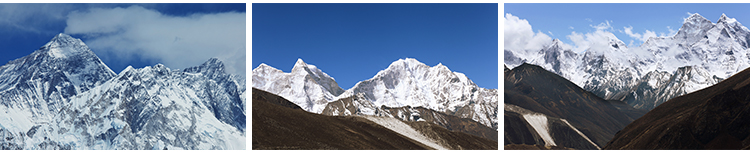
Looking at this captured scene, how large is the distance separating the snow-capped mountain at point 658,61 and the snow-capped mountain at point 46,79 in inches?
574

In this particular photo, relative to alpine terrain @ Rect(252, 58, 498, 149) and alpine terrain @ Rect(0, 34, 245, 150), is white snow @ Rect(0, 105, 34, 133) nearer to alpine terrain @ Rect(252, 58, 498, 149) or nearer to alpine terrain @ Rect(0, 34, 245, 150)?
alpine terrain @ Rect(0, 34, 245, 150)

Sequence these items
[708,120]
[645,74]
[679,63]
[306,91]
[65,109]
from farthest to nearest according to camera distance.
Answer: [306,91]
[645,74]
[679,63]
[65,109]
[708,120]

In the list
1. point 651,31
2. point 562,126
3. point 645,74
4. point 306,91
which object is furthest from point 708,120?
point 306,91

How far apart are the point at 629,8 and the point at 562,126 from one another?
329 inches

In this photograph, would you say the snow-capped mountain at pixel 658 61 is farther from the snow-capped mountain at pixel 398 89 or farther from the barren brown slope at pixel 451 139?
the snow-capped mountain at pixel 398 89

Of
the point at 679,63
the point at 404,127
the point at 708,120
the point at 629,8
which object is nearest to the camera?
the point at 629,8

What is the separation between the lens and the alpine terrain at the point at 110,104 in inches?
647

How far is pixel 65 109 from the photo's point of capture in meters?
20.2

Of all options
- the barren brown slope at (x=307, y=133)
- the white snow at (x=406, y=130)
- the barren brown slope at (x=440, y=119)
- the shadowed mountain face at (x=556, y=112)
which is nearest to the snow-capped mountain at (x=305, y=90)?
the barren brown slope at (x=440, y=119)

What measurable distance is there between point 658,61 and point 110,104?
29.7m

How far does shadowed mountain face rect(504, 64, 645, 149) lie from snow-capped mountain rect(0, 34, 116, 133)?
563 inches

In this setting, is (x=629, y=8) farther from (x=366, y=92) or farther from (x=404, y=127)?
(x=366, y=92)

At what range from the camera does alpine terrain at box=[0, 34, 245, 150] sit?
1642 cm

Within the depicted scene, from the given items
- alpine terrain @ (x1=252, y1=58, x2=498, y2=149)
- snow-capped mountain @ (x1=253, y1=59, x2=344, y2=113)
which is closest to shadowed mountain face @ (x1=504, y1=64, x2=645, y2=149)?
alpine terrain @ (x1=252, y1=58, x2=498, y2=149)
